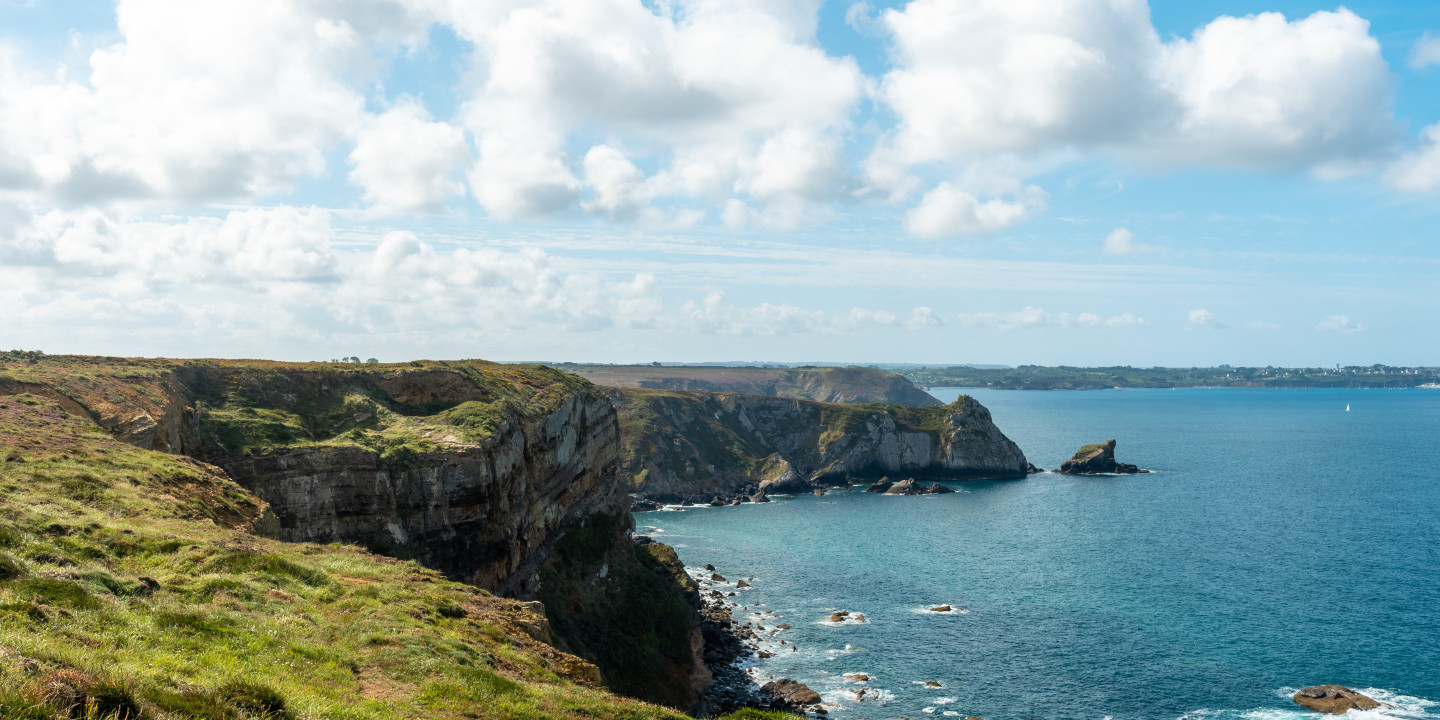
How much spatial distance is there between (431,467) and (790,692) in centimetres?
3309

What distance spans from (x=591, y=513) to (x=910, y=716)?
39211 millimetres

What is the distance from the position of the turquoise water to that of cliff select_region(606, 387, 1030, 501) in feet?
62.0

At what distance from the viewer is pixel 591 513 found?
277 feet

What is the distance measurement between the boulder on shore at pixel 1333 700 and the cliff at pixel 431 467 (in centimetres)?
4511

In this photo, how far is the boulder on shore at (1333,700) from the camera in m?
56.2

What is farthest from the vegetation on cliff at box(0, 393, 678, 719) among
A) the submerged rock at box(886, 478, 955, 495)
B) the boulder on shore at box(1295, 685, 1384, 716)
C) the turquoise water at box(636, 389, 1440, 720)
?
the submerged rock at box(886, 478, 955, 495)

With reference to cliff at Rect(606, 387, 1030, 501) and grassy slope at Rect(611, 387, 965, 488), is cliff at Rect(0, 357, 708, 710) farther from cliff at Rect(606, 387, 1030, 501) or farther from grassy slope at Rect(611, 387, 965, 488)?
grassy slope at Rect(611, 387, 965, 488)

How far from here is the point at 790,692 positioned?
208 ft

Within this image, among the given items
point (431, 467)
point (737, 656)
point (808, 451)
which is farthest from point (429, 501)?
point (808, 451)

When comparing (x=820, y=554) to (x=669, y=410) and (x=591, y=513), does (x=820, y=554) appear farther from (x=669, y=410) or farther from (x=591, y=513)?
A: (x=669, y=410)

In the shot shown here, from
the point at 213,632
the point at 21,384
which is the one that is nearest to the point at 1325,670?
the point at 213,632

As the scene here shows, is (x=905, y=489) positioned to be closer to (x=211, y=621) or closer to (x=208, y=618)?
(x=208, y=618)

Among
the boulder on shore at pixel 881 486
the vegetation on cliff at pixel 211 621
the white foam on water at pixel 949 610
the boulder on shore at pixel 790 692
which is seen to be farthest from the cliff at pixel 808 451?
the vegetation on cliff at pixel 211 621

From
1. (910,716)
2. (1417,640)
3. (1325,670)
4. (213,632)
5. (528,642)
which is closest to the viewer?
(213,632)
